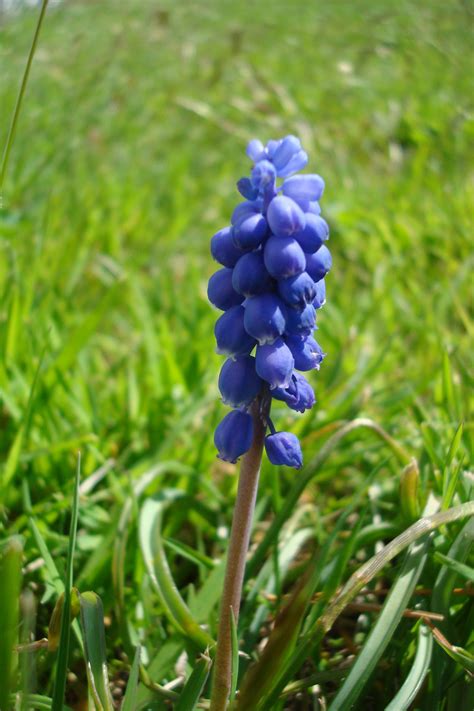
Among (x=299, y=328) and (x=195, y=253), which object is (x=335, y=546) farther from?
(x=195, y=253)

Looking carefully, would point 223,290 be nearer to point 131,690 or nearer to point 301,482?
point 301,482

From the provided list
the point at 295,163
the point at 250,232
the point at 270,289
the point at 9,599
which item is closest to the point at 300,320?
the point at 270,289

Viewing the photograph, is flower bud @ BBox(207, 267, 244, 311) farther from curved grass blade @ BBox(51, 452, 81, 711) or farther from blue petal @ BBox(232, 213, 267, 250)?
curved grass blade @ BBox(51, 452, 81, 711)

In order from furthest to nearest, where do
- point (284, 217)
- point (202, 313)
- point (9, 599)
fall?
1. point (202, 313)
2. point (284, 217)
3. point (9, 599)

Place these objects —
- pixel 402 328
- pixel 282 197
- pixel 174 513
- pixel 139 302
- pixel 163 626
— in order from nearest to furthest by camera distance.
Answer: pixel 282 197, pixel 163 626, pixel 174 513, pixel 139 302, pixel 402 328

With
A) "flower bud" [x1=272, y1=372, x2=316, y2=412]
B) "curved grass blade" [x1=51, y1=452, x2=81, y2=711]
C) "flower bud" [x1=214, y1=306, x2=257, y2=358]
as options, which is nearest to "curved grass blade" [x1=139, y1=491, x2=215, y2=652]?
"curved grass blade" [x1=51, y1=452, x2=81, y2=711]

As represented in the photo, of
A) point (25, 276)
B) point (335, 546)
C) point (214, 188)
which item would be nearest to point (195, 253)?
point (214, 188)

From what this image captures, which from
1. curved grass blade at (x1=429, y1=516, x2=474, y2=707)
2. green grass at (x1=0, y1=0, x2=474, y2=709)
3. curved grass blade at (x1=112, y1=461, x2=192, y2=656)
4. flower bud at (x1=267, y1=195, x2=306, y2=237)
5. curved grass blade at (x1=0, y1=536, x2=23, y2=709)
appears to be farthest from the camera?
green grass at (x1=0, y1=0, x2=474, y2=709)
